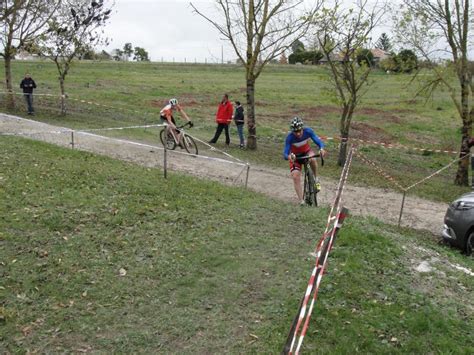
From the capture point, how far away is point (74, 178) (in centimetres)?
944

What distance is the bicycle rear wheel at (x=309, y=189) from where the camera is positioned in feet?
31.4

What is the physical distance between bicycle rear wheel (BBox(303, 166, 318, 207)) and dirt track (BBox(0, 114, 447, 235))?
114 centimetres

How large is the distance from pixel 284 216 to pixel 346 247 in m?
1.90

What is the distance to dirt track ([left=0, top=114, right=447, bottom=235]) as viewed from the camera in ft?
36.0

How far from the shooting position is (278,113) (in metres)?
29.2

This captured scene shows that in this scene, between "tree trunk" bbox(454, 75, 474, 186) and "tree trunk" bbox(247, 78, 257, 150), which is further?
"tree trunk" bbox(247, 78, 257, 150)

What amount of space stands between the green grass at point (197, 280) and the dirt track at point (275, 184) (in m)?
2.47

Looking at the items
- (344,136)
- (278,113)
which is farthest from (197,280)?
(278,113)

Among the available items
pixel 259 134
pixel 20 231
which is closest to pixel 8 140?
pixel 20 231

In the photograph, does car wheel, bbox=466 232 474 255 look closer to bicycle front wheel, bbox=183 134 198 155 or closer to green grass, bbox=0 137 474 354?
green grass, bbox=0 137 474 354

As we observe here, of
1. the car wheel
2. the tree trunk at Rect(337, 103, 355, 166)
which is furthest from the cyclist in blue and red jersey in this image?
the tree trunk at Rect(337, 103, 355, 166)

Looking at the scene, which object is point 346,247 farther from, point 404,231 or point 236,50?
point 236,50

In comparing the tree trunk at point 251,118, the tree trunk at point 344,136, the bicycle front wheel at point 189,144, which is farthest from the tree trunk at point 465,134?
the bicycle front wheel at point 189,144

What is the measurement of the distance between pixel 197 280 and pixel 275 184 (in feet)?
21.8
